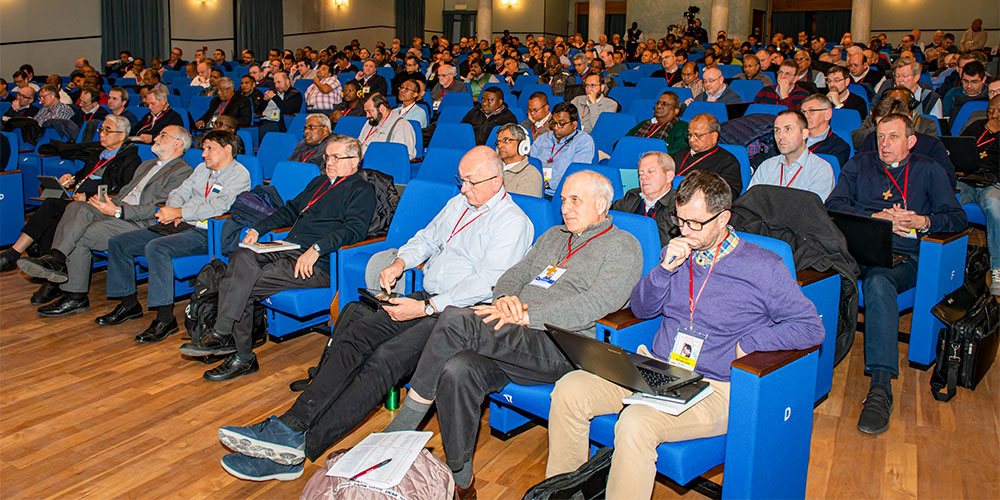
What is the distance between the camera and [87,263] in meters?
4.34

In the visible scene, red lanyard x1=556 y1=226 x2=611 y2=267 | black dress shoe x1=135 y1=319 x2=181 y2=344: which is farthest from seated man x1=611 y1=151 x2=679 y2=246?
black dress shoe x1=135 y1=319 x2=181 y2=344

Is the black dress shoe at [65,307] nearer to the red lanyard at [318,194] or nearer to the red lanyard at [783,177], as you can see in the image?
the red lanyard at [318,194]

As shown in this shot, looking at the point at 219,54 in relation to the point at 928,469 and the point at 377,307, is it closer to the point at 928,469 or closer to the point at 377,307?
the point at 377,307

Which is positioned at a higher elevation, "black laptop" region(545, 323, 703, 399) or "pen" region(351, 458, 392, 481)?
"black laptop" region(545, 323, 703, 399)

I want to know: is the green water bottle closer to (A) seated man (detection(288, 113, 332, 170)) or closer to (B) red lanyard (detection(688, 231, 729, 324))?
(B) red lanyard (detection(688, 231, 729, 324))

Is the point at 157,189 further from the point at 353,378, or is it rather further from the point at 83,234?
the point at 353,378

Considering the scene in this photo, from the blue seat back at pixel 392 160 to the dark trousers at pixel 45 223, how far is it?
1.99 meters

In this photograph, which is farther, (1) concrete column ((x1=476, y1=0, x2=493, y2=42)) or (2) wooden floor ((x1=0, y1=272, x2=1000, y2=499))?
(1) concrete column ((x1=476, y1=0, x2=493, y2=42))

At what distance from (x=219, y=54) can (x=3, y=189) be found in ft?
30.3

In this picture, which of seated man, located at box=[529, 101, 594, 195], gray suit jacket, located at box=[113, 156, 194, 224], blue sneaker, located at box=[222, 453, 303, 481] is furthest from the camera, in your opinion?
seated man, located at box=[529, 101, 594, 195]

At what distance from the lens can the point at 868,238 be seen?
3.16 m

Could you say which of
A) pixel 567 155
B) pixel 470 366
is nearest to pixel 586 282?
pixel 470 366

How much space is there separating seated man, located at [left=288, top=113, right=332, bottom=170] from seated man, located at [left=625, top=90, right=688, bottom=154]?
82.1 inches

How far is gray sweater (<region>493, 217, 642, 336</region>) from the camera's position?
252 centimetres
